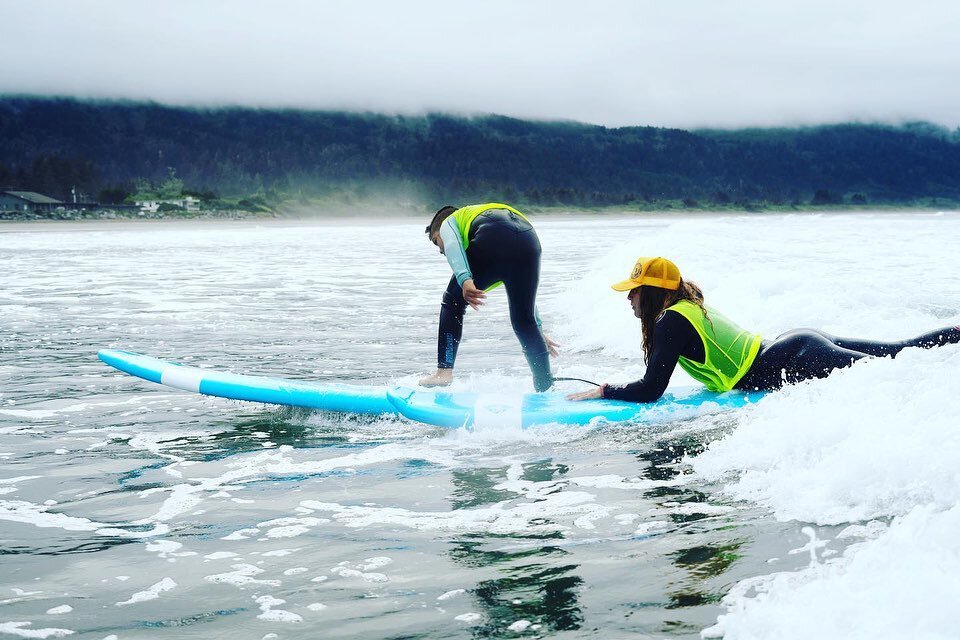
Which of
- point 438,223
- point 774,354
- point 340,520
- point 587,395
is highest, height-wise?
point 438,223

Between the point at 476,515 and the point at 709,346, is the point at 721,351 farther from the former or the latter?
the point at 476,515

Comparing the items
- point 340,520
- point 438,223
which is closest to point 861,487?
point 340,520

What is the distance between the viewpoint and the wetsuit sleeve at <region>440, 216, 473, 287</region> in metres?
6.35

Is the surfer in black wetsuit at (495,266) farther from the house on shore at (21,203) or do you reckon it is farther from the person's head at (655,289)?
the house on shore at (21,203)

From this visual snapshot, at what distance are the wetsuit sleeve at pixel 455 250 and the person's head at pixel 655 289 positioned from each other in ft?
4.59

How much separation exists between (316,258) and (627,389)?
2453cm

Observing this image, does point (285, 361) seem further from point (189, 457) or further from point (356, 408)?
point (189, 457)

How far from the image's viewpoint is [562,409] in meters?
5.70

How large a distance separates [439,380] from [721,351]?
2183 mm

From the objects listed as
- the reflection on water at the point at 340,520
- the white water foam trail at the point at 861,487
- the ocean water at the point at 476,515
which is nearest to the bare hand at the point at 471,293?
the ocean water at the point at 476,515

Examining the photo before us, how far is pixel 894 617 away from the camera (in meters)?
2.53

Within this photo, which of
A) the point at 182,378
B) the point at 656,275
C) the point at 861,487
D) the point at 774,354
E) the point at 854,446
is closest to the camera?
the point at 861,487

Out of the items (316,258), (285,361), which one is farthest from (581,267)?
(285,361)

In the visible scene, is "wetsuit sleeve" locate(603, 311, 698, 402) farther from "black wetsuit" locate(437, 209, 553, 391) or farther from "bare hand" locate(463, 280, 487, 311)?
"bare hand" locate(463, 280, 487, 311)
